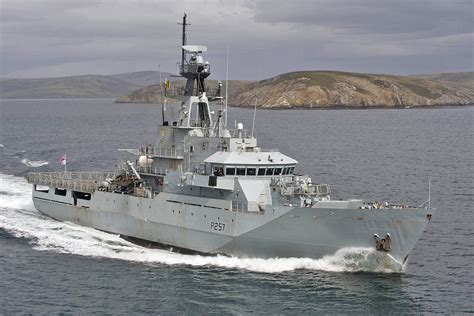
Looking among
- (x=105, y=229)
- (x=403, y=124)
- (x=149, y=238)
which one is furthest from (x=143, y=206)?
(x=403, y=124)

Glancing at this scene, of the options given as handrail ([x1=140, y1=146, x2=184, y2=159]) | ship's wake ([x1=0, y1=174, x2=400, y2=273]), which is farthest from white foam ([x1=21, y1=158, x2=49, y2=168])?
handrail ([x1=140, y1=146, x2=184, y2=159])

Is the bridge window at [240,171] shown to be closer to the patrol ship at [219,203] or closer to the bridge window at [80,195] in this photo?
the patrol ship at [219,203]

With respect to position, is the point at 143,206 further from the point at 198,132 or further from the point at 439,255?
the point at 439,255

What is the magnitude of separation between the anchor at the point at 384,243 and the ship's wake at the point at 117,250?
315 millimetres

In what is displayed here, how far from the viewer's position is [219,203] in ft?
109

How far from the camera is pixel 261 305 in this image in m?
27.0

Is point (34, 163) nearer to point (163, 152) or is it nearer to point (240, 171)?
point (163, 152)

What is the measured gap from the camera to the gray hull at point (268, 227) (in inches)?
1181

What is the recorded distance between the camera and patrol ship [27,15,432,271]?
→ 30266 millimetres

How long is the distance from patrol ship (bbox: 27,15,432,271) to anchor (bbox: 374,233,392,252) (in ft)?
0.15

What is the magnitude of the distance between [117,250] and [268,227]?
378 inches

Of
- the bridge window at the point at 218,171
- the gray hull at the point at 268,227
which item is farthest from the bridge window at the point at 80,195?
the bridge window at the point at 218,171

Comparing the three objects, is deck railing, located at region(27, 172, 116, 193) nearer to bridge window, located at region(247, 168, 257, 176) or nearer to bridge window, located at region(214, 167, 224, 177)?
bridge window, located at region(214, 167, 224, 177)

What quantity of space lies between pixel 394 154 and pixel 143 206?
4881 cm
